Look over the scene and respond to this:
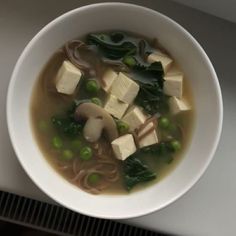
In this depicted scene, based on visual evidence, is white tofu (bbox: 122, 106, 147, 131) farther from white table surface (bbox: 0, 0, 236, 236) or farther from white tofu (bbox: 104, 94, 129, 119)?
white table surface (bbox: 0, 0, 236, 236)

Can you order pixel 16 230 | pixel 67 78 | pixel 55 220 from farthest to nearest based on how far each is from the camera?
pixel 16 230 < pixel 55 220 < pixel 67 78

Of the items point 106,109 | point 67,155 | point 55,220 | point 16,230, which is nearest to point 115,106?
point 106,109

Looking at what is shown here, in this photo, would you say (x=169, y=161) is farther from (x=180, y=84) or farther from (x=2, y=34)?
(x=2, y=34)

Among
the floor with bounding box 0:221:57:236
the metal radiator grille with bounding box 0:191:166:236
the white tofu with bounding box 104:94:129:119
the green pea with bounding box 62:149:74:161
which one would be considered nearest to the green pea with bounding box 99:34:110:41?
the white tofu with bounding box 104:94:129:119

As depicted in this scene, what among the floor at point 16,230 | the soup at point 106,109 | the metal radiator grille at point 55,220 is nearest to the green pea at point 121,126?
the soup at point 106,109

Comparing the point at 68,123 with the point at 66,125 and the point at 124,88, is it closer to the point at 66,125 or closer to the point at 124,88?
the point at 66,125

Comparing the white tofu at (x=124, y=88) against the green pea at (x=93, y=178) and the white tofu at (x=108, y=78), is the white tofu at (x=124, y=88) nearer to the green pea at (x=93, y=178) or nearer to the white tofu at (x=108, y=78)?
the white tofu at (x=108, y=78)

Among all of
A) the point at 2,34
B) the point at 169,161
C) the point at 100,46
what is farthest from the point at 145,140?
the point at 2,34
